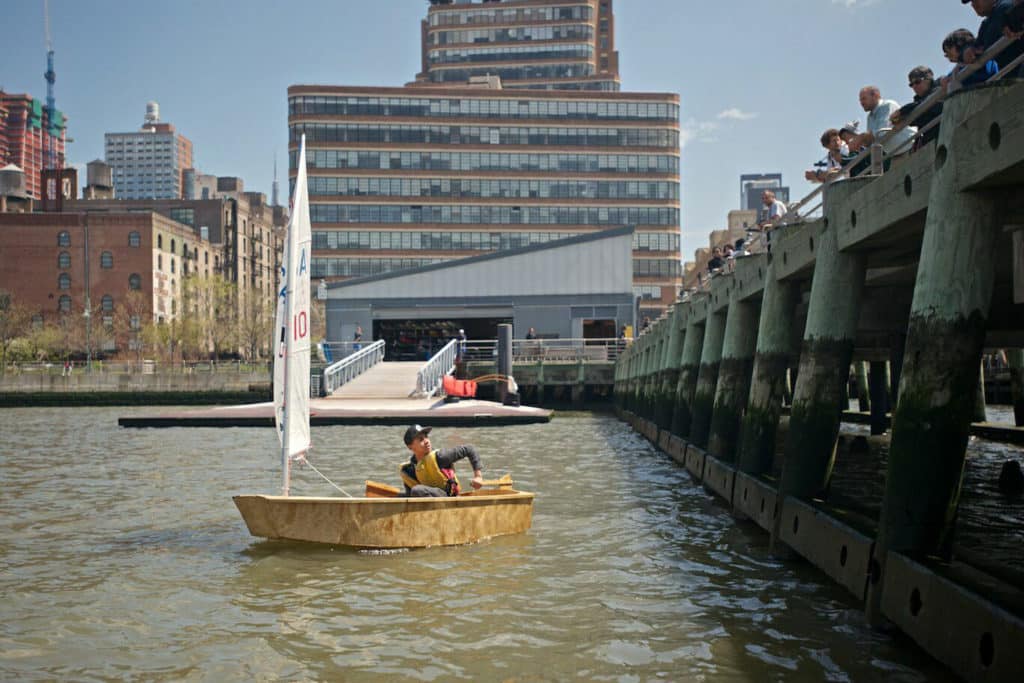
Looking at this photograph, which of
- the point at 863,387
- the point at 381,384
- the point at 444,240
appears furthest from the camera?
the point at 444,240

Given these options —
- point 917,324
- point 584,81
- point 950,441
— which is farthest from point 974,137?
point 584,81

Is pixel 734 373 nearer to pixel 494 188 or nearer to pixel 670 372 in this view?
pixel 670 372

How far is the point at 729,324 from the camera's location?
69.4ft

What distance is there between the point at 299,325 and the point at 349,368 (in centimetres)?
3936

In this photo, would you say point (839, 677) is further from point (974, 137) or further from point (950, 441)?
point (974, 137)

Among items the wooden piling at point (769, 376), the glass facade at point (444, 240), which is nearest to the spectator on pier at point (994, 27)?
the wooden piling at point (769, 376)

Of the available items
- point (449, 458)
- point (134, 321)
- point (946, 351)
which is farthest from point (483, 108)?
point (946, 351)

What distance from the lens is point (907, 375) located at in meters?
9.71

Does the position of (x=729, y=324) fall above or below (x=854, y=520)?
above

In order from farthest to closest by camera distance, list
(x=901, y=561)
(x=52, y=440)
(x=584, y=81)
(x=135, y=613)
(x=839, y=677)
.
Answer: (x=584, y=81) < (x=52, y=440) < (x=135, y=613) < (x=901, y=561) < (x=839, y=677)

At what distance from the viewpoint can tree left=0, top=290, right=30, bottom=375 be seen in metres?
90.9

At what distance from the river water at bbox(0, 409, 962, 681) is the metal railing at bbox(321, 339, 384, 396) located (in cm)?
2897

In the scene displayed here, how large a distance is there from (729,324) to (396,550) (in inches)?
384

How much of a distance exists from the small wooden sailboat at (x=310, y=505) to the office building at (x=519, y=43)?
136 m
